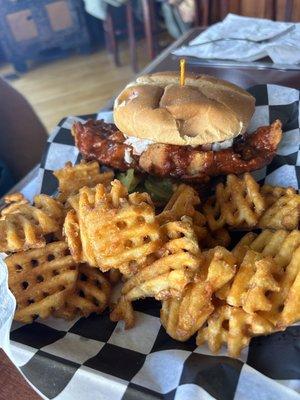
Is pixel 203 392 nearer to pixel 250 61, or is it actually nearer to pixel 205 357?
pixel 205 357

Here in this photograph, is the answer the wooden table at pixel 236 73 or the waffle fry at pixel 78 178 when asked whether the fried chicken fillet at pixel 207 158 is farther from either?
the wooden table at pixel 236 73

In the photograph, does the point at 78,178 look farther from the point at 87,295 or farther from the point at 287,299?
the point at 287,299

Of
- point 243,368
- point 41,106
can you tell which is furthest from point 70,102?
point 243,368

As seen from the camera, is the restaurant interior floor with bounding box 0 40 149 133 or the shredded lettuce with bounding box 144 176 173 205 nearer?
the shredded lettuce with bounding box 144 176 173 205

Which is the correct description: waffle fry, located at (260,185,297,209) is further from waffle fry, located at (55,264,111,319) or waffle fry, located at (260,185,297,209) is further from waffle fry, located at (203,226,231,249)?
waffle fry, located at (55,264,111,319)

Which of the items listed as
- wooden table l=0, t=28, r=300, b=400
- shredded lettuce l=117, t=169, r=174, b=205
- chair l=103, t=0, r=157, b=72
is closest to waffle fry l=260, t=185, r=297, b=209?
shredded lettuce l=117, t=169, r=174, b=205

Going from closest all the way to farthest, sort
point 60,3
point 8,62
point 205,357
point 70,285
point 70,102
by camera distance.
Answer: point 205,357
point 70,285
point 70,102
point 60,3
point 8,62

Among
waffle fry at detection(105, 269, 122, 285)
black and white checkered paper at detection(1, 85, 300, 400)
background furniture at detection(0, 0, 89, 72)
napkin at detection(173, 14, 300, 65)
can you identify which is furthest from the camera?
background furniture at detection(0, 0, 89, 72)

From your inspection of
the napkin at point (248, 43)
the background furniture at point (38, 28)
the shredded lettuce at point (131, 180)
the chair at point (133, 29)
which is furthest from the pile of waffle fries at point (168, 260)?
the background furniture at point (38, 28)
